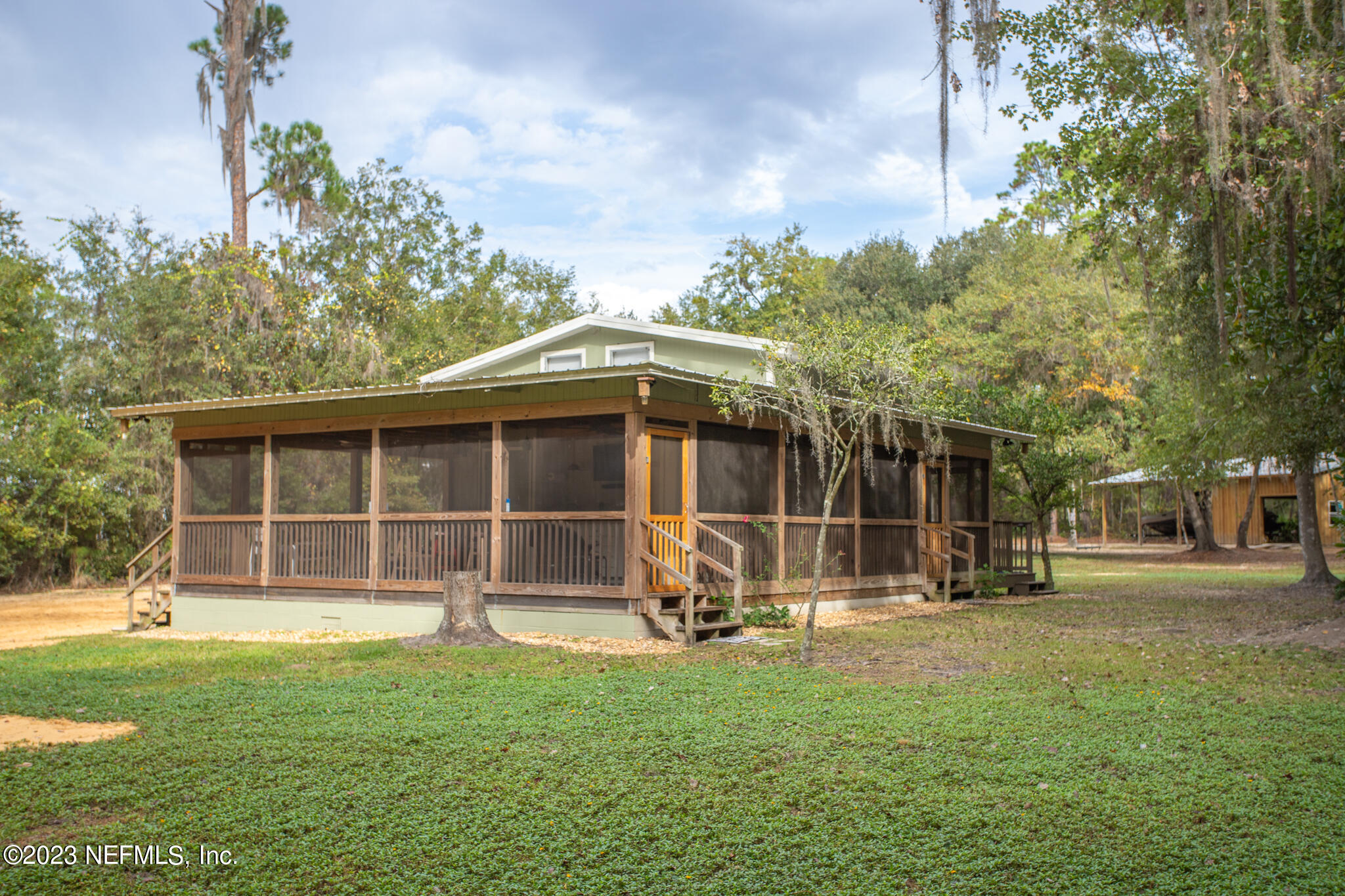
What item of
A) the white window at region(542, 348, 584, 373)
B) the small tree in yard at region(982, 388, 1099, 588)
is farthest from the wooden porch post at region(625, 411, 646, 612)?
the small tree in yard at region(982, 388, 1099, 588)

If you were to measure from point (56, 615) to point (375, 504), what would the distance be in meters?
6.75

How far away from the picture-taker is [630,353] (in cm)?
1591

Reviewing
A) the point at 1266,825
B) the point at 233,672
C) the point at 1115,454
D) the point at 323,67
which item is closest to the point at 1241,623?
the point at 1266,825

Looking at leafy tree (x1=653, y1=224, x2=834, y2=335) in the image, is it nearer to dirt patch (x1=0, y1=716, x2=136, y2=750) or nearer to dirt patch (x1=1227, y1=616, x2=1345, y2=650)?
dirt patch (x1=1227, y1=616, x2=1345, y2=650)

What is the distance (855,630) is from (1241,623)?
15.2ft

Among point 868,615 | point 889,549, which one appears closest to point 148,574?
point 868,615

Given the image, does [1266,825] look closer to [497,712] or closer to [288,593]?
[497,712]

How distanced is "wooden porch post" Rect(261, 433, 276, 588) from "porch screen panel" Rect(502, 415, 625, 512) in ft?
12.0

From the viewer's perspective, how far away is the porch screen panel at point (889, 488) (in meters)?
14.8

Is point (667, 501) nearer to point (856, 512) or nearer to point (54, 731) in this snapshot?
point (856, 512)

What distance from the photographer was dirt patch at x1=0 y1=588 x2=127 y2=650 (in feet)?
40.6

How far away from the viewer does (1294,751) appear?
214 inches

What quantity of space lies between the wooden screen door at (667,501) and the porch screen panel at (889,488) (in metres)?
3.68

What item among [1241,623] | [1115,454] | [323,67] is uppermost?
[323,67]
